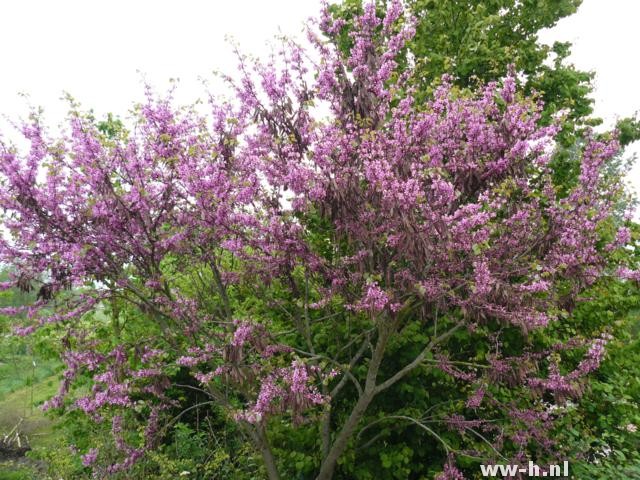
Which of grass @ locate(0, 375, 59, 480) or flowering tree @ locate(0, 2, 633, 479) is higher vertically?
flowering tree @ locate(0, 2, 633, 479)

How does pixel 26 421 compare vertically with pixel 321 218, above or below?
below

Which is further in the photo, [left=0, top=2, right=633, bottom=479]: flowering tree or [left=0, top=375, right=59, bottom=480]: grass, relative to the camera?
[left=0, top=375, right=59, bottom=480]: grass

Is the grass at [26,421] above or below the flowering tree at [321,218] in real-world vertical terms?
below

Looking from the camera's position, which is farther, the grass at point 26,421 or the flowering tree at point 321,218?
the grass at point 26,421

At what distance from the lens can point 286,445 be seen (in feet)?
23.1

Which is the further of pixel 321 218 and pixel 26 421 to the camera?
pixel 26 421

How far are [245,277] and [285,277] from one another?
616 mm

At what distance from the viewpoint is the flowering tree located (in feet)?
14.4

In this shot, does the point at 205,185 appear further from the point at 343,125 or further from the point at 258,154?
the point at 343,125

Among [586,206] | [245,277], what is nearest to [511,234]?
[586,206]

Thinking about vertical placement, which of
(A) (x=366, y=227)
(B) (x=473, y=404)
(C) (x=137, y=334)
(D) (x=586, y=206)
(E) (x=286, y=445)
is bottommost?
(E) (x=286, y=445)

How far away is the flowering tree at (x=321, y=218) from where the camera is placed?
4.39m

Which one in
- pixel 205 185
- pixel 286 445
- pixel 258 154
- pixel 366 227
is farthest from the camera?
pixel 286 445

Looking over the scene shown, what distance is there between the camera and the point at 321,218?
520cm
